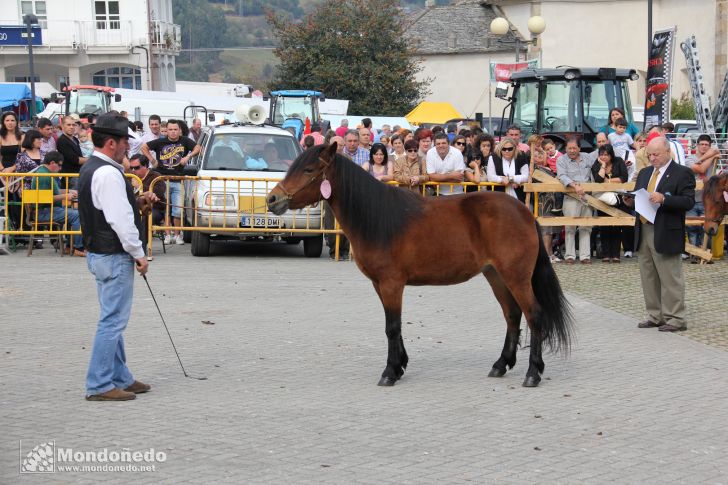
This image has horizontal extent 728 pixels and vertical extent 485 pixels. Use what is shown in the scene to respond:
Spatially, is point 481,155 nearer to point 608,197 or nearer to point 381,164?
point 381,164

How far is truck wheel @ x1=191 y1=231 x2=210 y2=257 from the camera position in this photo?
17344 millimetres

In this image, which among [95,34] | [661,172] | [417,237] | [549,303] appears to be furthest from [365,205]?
[95,34]

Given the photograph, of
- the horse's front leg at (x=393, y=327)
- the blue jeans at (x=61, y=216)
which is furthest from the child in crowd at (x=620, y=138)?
the horse's front leg at (x=393, y=327)

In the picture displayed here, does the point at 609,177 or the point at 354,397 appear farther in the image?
the point at 609,177

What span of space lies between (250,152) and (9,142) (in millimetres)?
4099

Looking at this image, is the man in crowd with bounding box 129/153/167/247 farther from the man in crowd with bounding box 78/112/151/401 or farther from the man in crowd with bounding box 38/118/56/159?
the man in crowd with bounding box 78/112/151/401

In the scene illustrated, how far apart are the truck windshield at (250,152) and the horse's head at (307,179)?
29.6 ft

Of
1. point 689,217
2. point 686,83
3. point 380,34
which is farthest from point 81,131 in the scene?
point 686,83

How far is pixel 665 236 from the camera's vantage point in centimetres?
1111

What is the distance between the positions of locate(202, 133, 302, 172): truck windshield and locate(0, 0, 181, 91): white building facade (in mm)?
51108

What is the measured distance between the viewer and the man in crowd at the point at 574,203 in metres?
17.1

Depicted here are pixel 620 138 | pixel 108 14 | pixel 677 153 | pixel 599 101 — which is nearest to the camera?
pixel 677 153

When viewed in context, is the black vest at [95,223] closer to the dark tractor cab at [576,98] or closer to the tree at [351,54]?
the dark tractor cab at [576,98]

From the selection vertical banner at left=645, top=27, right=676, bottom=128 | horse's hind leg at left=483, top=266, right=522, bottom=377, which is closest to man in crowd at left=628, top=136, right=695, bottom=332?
horse's hind leg at left=483, top=266, right=522, bottom=377
